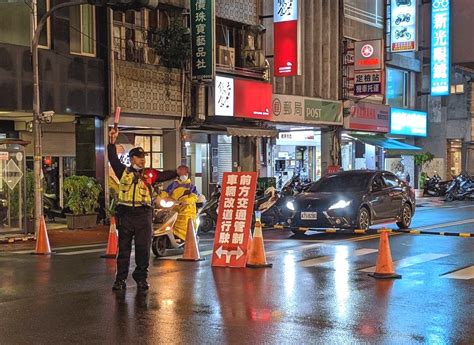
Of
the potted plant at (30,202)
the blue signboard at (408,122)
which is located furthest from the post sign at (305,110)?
the potted plant at (30,202)

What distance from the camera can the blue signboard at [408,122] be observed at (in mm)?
38028

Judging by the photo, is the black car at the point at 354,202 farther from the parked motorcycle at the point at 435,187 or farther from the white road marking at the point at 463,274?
the parked motorcycle at the point at 435,187

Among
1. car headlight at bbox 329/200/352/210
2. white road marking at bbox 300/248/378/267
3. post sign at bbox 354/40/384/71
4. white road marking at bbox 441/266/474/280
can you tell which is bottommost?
white road marking at bbox 300/248/378/267

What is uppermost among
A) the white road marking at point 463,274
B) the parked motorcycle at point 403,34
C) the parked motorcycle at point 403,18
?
the parked motorcycle at point 403,18

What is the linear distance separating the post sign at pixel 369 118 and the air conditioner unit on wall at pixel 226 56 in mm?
8404

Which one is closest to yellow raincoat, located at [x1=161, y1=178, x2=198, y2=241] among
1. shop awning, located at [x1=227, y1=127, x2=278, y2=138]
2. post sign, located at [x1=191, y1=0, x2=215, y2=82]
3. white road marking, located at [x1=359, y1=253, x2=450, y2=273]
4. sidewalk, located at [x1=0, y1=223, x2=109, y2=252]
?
white road marking, located at [x1=359, y1=253, x2=450, y2=273]

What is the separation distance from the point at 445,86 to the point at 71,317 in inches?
1269

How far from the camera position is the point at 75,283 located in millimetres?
10594

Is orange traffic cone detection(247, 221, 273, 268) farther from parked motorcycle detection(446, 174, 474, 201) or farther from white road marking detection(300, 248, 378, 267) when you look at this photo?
parked motorcycle detection(446, 174, 474, 201)

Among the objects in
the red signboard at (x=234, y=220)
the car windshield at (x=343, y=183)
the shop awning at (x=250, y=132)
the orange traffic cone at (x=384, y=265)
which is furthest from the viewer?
the shop awning at (x=250, y=132)

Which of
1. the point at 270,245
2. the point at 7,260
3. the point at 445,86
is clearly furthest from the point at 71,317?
the point at 445,86

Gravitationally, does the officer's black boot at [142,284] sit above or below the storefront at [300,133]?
below

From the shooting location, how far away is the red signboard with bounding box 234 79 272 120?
25.9m

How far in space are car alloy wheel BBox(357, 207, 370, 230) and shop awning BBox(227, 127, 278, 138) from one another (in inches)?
339
